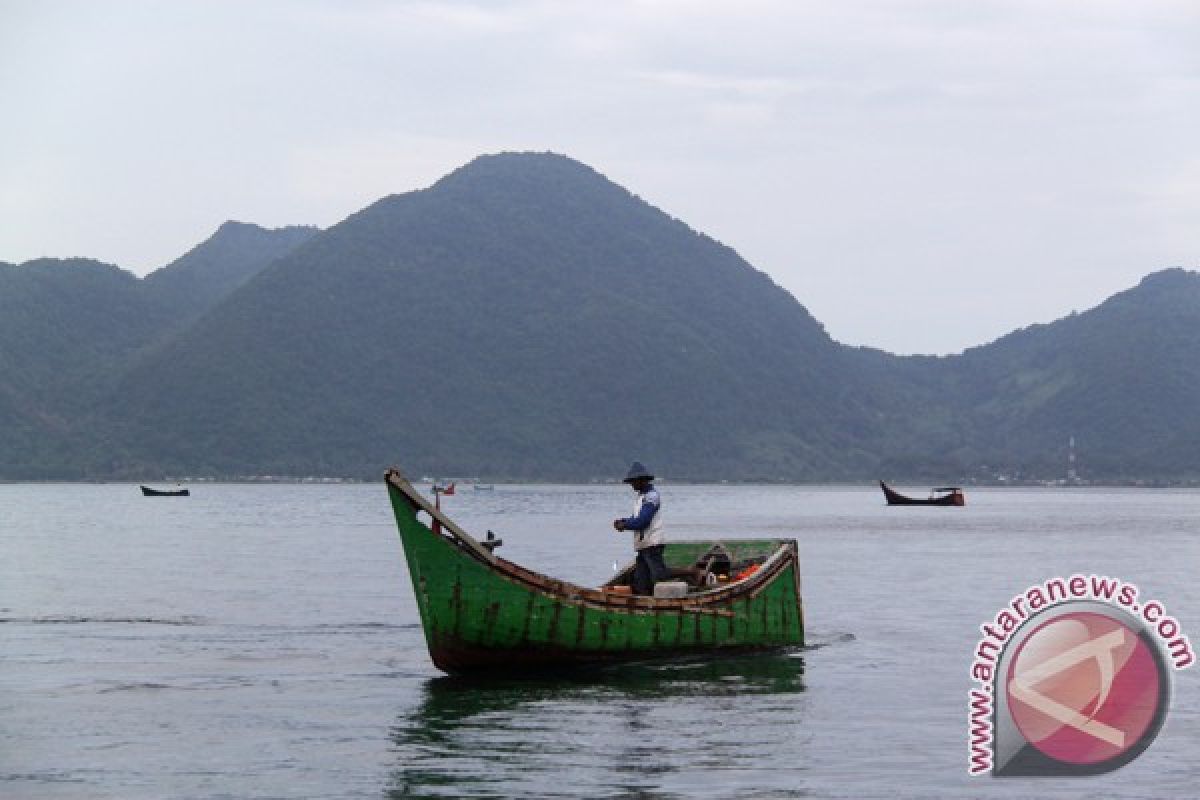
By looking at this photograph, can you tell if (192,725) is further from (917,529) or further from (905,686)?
(917,529)

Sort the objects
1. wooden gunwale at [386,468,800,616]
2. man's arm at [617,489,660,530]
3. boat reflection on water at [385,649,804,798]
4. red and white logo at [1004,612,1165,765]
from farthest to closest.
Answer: man's arm at [617,489,660,530]
wooden gunwale at [386,468,800,616]
red and white logo at [1004,612,1165,765]
boat reflection on water at [385,649,804,798]

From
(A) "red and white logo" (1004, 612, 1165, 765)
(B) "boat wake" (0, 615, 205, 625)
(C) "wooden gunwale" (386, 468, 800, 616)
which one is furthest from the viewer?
(B) "boat wake" (0, 615, 205, 625)

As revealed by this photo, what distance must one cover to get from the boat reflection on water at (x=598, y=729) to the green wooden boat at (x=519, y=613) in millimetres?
380

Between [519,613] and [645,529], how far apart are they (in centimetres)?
294

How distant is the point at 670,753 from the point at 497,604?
535 cm

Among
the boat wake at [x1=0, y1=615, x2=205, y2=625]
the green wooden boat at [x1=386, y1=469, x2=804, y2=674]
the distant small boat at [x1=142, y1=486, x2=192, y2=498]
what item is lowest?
the boat wake at [x1=0, y1=615, x2=205, y2=625]

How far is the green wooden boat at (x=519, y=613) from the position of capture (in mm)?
26172

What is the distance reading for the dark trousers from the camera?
29.1 metres

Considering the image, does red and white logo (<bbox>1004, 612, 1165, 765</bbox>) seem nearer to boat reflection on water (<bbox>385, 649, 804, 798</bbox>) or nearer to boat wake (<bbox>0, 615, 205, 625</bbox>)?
boat reflection on water (<bbox>385, 649, 804, 798</bbox>)

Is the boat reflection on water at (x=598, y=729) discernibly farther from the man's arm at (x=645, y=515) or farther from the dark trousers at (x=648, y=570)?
the man's arm at (x=645, y=515)

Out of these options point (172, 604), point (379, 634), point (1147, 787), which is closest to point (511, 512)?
point (172, 604)

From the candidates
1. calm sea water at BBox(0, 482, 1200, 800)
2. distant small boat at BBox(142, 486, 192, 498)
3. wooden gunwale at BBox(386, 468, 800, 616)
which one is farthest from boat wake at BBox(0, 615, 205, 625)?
distant small boat at BBox(142, 486, 192, 498)

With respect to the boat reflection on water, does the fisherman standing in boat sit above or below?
above

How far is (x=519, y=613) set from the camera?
26.6 meters
